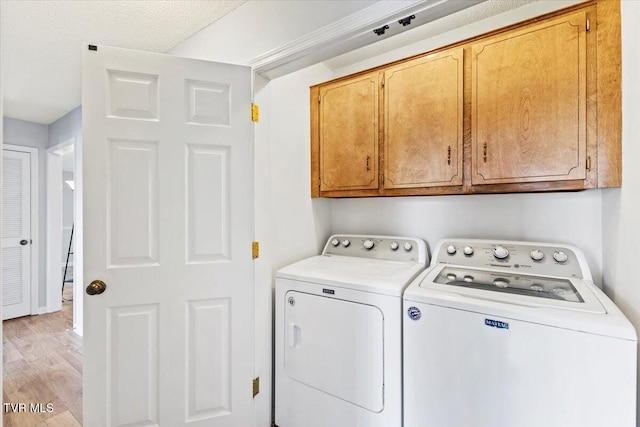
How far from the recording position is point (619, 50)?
52.1 inches

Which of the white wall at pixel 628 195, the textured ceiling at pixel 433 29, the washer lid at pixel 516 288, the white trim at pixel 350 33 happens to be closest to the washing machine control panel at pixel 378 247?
the washer lid at pixel 516 288

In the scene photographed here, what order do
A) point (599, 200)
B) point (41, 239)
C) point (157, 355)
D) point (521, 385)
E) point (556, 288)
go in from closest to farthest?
point (521, 385) → point (556, 288) → point (157, 355) → point (599, 200) → point (41, 239)

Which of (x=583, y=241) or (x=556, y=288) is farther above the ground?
(x=583, y=241)

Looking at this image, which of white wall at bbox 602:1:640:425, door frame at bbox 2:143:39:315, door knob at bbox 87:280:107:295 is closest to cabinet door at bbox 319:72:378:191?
white wall at bbox 602:1:640:425

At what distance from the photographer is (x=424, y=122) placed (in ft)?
6.20

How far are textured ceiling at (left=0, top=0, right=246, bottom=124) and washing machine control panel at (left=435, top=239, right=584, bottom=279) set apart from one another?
76.6 inches

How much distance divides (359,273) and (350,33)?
121 centimetres

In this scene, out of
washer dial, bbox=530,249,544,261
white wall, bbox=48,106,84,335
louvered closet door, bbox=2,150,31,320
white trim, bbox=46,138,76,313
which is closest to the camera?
washer dial, bbox=530,249,544,261

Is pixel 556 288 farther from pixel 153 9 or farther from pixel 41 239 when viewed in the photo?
pixel 41 239

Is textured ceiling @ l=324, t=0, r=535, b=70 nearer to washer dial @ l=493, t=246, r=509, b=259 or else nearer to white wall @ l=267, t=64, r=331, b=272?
white wall @ l=267, t=64, r=331, b=272

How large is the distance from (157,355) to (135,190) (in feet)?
2.70

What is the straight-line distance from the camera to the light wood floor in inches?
80.0

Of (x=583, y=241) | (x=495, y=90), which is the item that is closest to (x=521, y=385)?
(x=583, y=241)

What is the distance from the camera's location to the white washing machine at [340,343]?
1451 millimetres
